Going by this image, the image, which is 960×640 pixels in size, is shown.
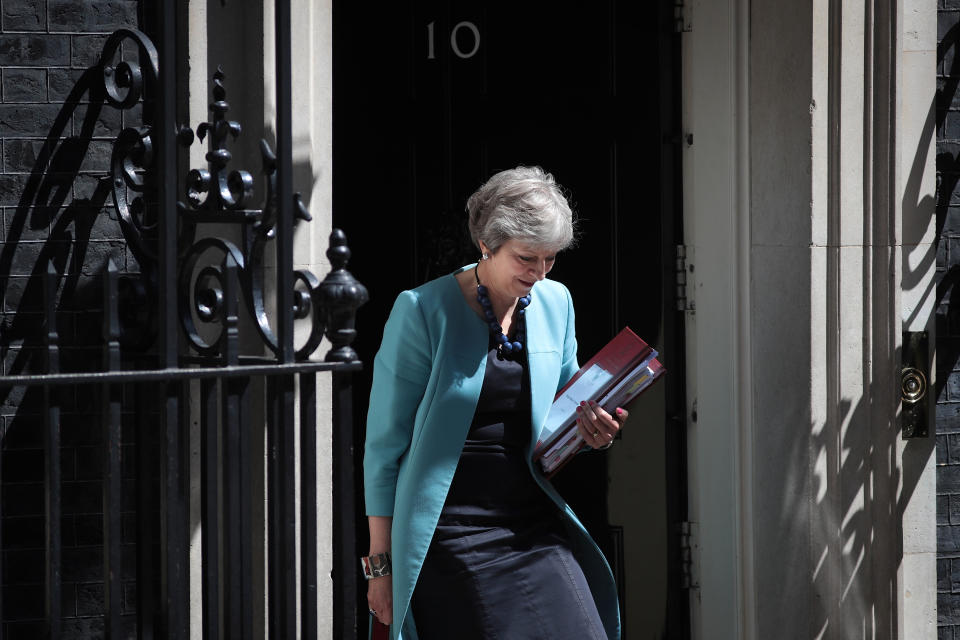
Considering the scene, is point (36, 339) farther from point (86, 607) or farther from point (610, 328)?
point (610, 328)

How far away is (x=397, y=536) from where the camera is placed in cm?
329

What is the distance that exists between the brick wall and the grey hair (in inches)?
47.9

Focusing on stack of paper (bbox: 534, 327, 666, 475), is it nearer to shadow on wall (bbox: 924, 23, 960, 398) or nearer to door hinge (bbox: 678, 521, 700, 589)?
door hinge (bbox: 678, 521, 700, 589)

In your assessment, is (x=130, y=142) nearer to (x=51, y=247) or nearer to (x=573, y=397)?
(x=51, y=247)

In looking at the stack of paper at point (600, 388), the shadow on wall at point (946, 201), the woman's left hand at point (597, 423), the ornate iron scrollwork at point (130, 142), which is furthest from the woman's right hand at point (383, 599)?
the shadow on wall at point (946, 201)

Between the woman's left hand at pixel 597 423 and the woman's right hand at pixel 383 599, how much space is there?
0.69 meters

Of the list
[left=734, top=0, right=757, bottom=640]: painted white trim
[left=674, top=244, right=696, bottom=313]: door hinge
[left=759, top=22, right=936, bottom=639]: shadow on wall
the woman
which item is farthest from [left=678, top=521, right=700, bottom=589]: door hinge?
the woman

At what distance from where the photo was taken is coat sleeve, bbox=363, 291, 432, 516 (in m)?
3.32

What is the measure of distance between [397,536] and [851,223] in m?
2.29

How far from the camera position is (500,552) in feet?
10.9

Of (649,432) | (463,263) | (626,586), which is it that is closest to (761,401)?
(649,432)

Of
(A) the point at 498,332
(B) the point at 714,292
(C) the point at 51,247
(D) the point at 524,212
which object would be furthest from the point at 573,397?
(B) the point at 714,292

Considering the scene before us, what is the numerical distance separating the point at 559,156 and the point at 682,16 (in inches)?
29.8

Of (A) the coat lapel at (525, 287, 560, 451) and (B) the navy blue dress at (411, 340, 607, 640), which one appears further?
(A) the coat lapel at (525, 287, 560, 451)
